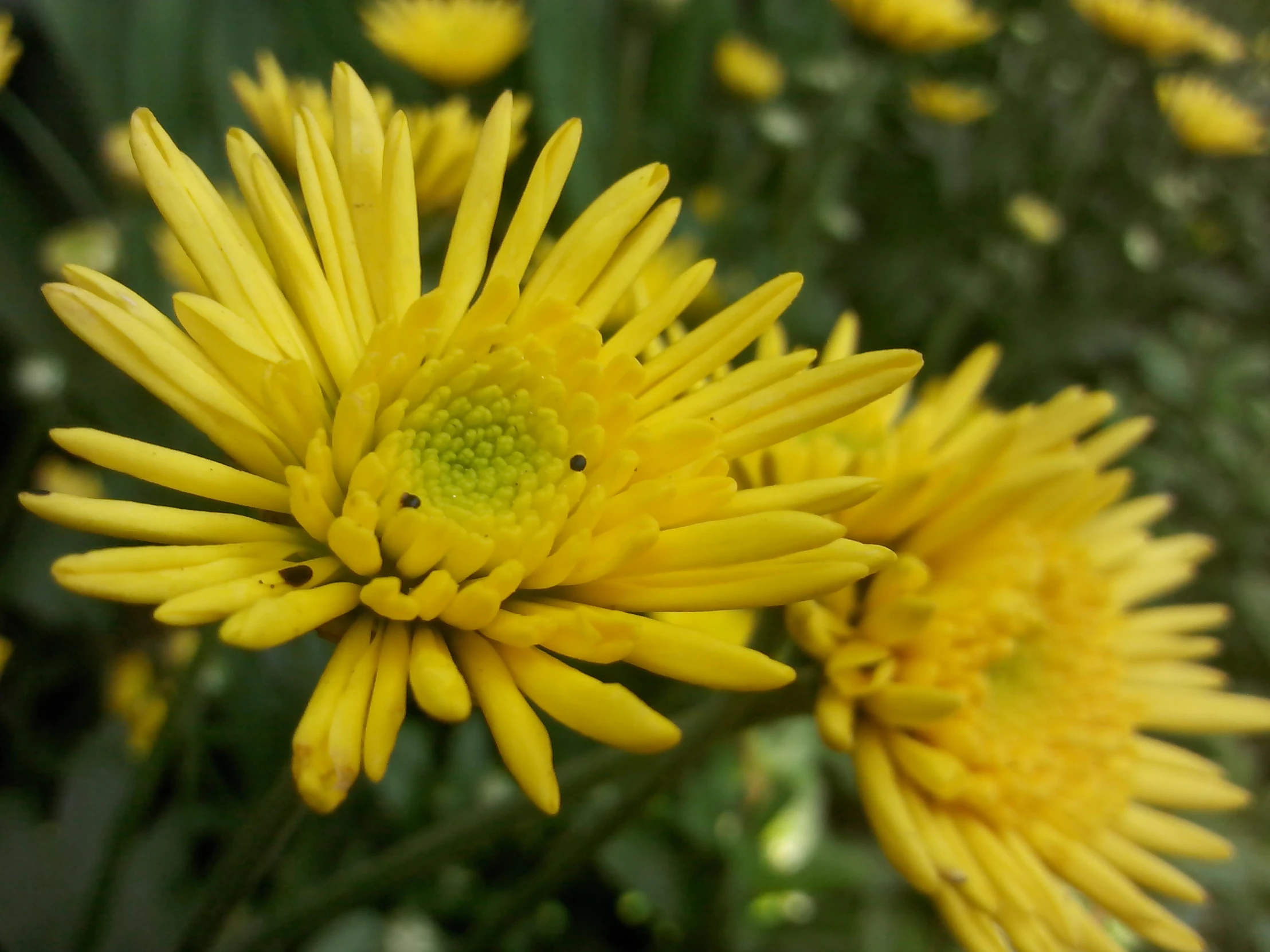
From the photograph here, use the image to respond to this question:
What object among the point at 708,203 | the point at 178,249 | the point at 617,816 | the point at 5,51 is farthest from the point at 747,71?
the point at 617,816

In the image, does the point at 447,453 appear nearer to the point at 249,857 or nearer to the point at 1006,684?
the point at 249,857

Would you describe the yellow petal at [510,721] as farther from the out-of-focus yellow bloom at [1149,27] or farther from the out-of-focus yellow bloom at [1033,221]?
the out-of-focus yellow bloom at [1149,27]

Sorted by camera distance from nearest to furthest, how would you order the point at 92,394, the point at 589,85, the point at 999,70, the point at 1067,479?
1. the point at 1067,479
2. the point at 92,394
3. the point at 589,85
4. the point at 999,70

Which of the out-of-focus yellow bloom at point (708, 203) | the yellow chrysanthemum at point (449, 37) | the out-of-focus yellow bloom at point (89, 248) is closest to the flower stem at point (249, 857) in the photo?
the out-of-focus yellow bloom at point (89, 248)

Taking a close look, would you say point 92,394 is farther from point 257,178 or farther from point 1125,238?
point 1125,238

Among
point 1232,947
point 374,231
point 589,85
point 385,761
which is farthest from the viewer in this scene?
point 589,85

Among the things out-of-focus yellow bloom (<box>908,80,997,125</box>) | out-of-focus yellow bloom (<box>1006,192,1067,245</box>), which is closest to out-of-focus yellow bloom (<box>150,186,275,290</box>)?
out-of-focus yellow bloom (<box>1006,192,1067,245</box>)

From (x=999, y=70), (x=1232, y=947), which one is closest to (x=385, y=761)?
(x=1232, y=947)
